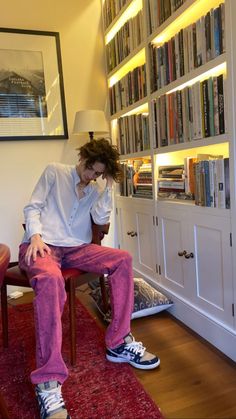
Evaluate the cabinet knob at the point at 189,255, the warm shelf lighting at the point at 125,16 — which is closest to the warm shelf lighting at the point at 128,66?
the warm shelf lighting at the point at 125,16

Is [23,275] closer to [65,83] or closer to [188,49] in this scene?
[188,49]

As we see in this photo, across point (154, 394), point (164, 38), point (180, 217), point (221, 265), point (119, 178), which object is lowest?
point (154, 394)

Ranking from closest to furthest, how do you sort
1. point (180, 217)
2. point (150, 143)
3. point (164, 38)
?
1. point (180, 217)
2. point (164, 38)
3. point (150, 143)

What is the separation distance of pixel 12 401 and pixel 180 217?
1.17m

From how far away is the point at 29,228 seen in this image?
163 centimetres

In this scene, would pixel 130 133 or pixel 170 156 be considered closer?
pixel 170 156

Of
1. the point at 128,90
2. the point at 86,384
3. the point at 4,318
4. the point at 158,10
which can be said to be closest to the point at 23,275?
the point at 4,318

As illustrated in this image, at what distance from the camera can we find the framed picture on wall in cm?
254

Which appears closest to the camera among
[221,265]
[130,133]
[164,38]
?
[221,265]

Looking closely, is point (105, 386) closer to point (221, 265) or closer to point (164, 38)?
point (221, 265)

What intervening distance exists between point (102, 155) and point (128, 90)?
1.02 m

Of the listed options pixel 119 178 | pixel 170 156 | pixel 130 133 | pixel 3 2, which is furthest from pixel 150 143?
pixel 3 2

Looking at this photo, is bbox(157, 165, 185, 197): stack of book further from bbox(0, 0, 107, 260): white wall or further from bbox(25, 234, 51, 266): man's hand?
bbox(0, 0, 107, 260): white wall

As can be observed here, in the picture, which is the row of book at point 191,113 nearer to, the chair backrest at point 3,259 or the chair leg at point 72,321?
the chair leg at point 72,321
